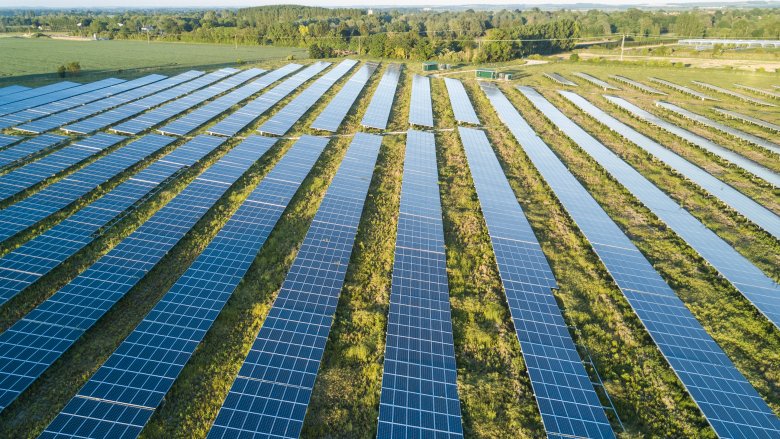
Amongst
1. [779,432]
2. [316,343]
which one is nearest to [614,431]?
[779,432]

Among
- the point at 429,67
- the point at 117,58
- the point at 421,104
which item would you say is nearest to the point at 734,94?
the point at 429,67

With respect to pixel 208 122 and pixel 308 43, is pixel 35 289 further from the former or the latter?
pixel 308 43

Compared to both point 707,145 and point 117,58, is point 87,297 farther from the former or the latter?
point 117,58

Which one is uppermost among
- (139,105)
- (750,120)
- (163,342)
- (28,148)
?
(139,105)

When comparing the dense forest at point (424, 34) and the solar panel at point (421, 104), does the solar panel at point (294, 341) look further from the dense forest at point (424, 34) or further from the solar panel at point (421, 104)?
the dense forest at point (424, 34)

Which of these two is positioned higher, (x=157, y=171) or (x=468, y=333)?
(x=157, y=171)

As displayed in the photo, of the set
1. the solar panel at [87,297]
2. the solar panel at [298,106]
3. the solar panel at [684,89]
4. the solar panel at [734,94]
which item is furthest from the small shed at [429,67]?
the solar panel at [87,297]

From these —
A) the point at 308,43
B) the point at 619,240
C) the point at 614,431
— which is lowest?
the point at 614,431

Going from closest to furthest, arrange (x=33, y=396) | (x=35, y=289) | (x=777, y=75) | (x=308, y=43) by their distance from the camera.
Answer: (x=33, y=396) < (x=35, y=289) < (x=777, y=75) < (x=308, y=43)
